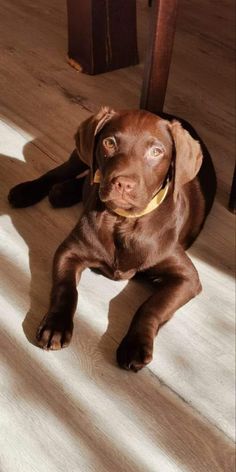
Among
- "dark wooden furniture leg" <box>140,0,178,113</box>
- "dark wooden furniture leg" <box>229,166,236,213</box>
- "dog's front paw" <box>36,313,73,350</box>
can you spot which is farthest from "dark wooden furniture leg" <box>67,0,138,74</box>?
"dog's front paw" <box>36,313,73,350</box>

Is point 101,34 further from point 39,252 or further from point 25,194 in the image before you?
point 39,252

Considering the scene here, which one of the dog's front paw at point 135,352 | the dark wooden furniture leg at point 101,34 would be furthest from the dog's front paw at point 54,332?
the dark wooden furniture leg at point 101,34

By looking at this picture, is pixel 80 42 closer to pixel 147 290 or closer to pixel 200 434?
pixel 147 290

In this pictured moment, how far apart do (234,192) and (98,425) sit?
91cm

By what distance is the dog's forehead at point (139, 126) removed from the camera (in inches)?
54.5

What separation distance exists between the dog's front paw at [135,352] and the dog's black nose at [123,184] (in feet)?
1.16

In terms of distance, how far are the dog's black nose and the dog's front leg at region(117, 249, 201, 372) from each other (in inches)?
11.5

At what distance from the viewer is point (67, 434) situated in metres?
1.32

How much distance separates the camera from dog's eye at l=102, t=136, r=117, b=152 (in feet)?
4.58

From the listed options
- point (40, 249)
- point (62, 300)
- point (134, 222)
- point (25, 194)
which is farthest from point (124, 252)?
point (25, 194)

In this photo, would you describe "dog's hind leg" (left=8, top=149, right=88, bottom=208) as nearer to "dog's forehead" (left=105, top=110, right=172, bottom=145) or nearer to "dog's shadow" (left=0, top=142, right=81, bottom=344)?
"dog's shadow" (left=0, top=142, right=81, bottom=344)

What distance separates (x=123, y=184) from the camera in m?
1.33

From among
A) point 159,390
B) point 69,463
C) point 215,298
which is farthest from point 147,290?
point 69,463

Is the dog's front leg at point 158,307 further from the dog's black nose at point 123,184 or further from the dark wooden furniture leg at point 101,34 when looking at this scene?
the dark wooden furniture leg at point 101,34
